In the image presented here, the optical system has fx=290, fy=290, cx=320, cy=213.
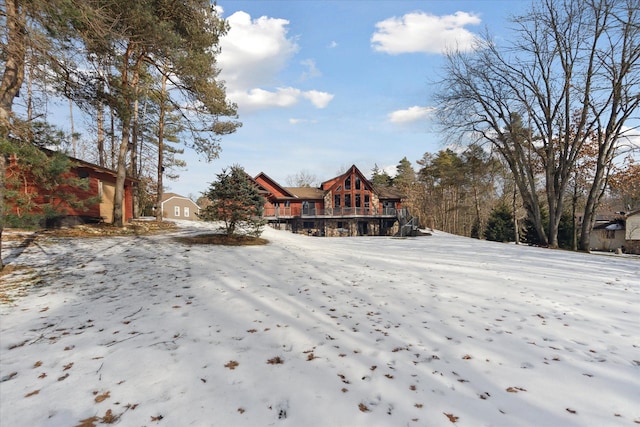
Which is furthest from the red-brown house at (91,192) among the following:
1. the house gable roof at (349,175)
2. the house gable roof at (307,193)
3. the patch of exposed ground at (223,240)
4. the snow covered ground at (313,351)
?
the house gable roof at (349,175)

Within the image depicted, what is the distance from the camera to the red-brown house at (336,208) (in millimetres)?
30422

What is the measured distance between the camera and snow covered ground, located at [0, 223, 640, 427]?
2.37 metres

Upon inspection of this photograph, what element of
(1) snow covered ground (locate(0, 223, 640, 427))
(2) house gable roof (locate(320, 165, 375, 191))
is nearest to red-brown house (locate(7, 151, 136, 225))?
(1) snow covered ground (locate(0, 223, 640, 427))

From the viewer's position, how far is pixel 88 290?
5359 millimetres

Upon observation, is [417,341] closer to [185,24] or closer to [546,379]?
[546,379]

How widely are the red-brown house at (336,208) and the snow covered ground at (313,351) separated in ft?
78.0

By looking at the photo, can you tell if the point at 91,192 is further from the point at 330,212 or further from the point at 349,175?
the point at 349,175

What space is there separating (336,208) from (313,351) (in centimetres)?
2774

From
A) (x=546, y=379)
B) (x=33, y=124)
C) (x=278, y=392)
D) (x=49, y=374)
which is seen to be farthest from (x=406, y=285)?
(x=33, y=124)

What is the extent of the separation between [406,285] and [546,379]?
11.1ft

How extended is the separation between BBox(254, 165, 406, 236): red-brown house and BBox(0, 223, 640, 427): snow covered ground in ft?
78.0

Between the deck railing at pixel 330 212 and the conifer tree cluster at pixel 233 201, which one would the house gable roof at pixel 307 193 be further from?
the conifer tree cluster at pixel 233 201

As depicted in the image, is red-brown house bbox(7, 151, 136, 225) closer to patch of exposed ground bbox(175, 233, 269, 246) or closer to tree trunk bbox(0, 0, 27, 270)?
patch of exposed ground bbox(175, 233, 269, 246)

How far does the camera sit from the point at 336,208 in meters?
30.9
